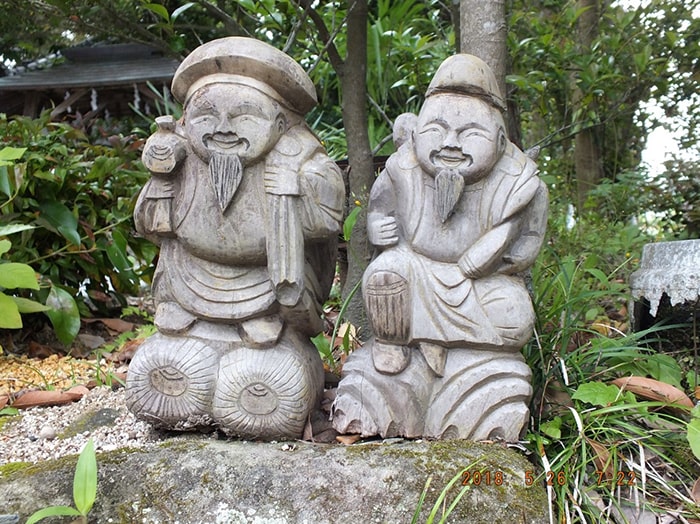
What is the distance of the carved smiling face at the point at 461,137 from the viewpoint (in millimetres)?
2123

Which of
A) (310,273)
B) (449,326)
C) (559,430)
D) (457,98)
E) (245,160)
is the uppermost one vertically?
(457,98)

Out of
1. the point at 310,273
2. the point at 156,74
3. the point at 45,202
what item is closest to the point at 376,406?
the point at 310,273

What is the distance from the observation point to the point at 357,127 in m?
3.34

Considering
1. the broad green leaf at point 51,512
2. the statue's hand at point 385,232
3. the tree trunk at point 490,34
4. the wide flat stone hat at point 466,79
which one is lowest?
the broad green leaf at point 51,512

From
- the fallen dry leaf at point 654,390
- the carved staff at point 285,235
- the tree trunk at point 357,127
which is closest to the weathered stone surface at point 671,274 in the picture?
the fallen dry leaf at point 654,390

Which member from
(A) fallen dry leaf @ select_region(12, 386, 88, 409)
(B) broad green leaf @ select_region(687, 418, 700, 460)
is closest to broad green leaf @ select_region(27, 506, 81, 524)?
(A) fallen dry leaf @ select_region(12, 386, 88, 409)

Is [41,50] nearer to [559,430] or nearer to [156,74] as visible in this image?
[156,74]

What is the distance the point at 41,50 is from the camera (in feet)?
36.8

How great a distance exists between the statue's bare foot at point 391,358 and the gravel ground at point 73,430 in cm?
78

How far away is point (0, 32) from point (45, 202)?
19.8ft

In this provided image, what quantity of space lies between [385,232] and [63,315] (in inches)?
79.5

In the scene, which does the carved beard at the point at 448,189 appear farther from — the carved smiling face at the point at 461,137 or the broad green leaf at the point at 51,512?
the broad green leaf at the point at 51,512

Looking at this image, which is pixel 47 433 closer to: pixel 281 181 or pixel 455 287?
pixel 281 181

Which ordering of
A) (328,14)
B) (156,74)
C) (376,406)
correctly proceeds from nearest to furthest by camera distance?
(376,406) < (328,14) < (156,74)
